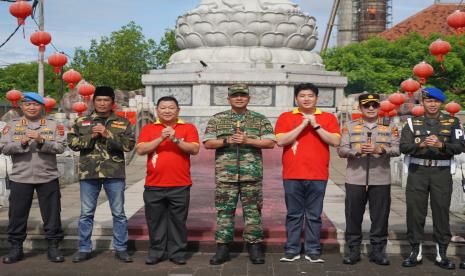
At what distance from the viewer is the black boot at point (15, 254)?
5883 mm

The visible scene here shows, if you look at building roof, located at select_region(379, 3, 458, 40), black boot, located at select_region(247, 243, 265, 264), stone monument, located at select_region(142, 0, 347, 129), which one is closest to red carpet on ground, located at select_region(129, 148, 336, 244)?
black boot, located at select_region(247, 243, 265, 264)

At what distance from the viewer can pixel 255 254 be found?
5.89 meters

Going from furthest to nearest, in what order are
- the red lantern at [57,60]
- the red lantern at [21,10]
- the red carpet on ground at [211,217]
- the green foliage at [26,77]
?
1. the green foliage at [26,77]
2. the red lantern at [57,60]
3. the red lantern at [21,10]
4. the red carpet on ground at [211,217]

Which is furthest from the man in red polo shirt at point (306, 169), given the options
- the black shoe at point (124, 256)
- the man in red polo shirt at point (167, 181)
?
the black shoe at point (124, 256)

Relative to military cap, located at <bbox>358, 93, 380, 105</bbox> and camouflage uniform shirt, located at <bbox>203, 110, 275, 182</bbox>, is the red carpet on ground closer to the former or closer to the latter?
camouflage uniform shirt, located at <bbox>203, 110, 275, 182</bbox>

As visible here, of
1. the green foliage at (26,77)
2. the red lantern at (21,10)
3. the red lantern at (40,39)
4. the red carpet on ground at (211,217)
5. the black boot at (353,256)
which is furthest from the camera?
the green foliage at (26,77)

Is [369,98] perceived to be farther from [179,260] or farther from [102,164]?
[102,164]

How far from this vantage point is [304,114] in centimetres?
598

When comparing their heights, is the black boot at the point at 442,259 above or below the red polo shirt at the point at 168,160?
below

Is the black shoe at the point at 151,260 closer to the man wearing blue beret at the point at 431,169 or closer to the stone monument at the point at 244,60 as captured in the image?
the man wearing blue beret at the point at 431,169

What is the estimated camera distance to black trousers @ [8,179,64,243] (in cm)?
597

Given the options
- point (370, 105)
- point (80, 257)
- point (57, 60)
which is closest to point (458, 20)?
point (370, 105)

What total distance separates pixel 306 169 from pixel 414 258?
1.28m

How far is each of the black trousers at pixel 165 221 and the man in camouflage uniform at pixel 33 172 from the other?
2.88 feet
